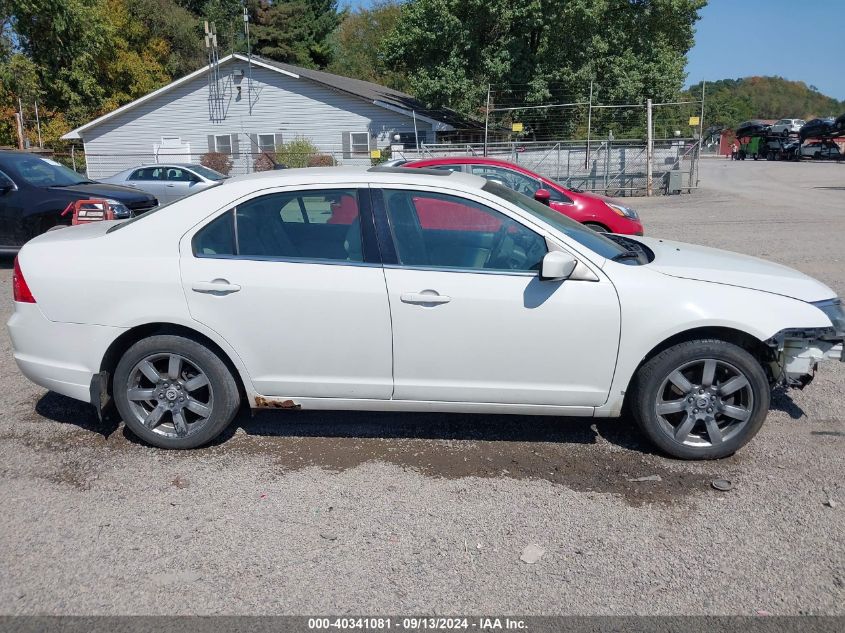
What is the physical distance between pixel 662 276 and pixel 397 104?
29633 mm

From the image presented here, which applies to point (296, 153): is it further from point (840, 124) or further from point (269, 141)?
point (840, 124)

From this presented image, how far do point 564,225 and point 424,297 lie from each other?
1107 millimetres

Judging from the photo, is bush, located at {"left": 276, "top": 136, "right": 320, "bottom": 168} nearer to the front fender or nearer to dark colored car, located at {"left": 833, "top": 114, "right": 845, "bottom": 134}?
the front fender

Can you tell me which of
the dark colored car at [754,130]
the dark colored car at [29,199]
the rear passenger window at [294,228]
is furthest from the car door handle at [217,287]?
the dark colored car at [754,130]

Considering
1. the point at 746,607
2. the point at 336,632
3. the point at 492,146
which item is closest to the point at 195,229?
the point at 336,632

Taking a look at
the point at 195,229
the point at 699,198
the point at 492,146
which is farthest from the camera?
the point at 492,146

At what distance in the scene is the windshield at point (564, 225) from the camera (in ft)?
14.7

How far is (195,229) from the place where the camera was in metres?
4.42

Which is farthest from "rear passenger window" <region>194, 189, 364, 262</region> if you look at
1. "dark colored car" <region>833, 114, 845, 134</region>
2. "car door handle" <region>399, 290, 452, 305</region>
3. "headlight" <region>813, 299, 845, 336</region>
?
"dark colored car" <region>833, 114, 845, 134</region>

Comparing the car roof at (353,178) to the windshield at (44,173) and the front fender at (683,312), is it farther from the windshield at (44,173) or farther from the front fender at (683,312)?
the windshield at (44,173)

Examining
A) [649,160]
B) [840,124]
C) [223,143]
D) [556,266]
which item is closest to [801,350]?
[556,266]

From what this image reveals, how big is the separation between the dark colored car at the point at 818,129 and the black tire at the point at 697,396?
5352cm

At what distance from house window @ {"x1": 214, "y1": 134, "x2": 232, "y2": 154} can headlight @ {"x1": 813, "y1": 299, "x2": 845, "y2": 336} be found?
105ft

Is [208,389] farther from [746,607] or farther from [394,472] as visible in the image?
[746,607]
